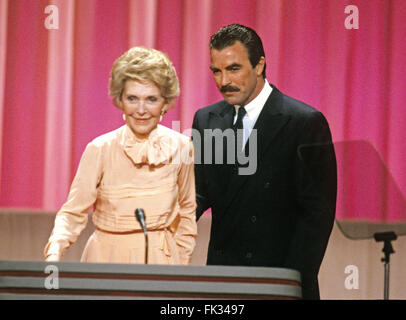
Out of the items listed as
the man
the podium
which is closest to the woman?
the man

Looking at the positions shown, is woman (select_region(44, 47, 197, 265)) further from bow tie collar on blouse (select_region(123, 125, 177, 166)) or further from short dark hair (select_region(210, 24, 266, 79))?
short dark hair (select_region(210, 24, 266, 79))

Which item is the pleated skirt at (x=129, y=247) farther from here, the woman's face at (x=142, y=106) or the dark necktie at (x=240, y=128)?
the dark necktie at (x=240, y=128)

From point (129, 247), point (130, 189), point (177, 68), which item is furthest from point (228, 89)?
point (129, 247)

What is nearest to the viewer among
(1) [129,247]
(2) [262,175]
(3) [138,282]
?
(3) [138,282]

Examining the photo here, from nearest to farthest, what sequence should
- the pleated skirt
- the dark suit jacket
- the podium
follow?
the podium
the pleated skirt
the dark suit jacket

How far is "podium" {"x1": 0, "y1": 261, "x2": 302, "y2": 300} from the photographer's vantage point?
1695 mm

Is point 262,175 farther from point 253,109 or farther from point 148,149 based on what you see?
point 148,149

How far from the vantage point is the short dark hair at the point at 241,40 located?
2674 mm

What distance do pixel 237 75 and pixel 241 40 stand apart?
150 millimetres

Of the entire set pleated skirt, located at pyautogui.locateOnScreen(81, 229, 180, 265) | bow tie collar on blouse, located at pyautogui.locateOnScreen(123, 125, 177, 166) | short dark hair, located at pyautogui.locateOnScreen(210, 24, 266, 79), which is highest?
short dark hair, located at pyautogui.locateOnScreen(210, 24, 266, 79)

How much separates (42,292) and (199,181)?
1048 millimetres

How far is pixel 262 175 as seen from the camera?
2604mm

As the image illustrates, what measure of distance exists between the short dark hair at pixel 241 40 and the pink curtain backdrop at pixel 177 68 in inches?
7.5
